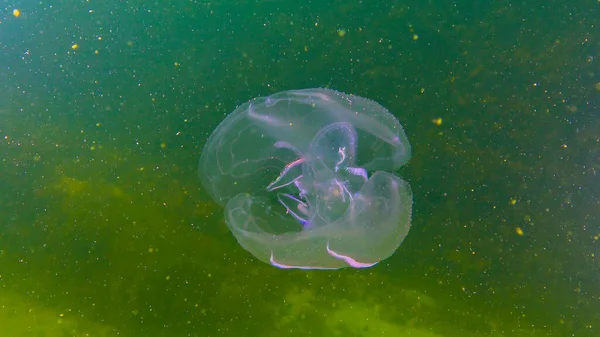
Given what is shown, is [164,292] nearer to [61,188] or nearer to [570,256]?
[61,188]

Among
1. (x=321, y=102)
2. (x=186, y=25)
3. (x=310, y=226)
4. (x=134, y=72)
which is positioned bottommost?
(x=310, y=226)

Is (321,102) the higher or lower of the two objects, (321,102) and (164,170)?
the higher

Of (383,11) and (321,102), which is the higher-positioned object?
(383,11)

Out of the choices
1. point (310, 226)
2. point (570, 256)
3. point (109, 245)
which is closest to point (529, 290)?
point (570, 256)

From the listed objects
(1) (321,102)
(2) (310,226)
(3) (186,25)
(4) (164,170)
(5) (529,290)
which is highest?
(3) (186,25)

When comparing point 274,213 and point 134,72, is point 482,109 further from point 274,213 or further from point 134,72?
point 134,72

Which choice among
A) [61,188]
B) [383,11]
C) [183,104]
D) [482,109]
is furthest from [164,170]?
[482,109]
